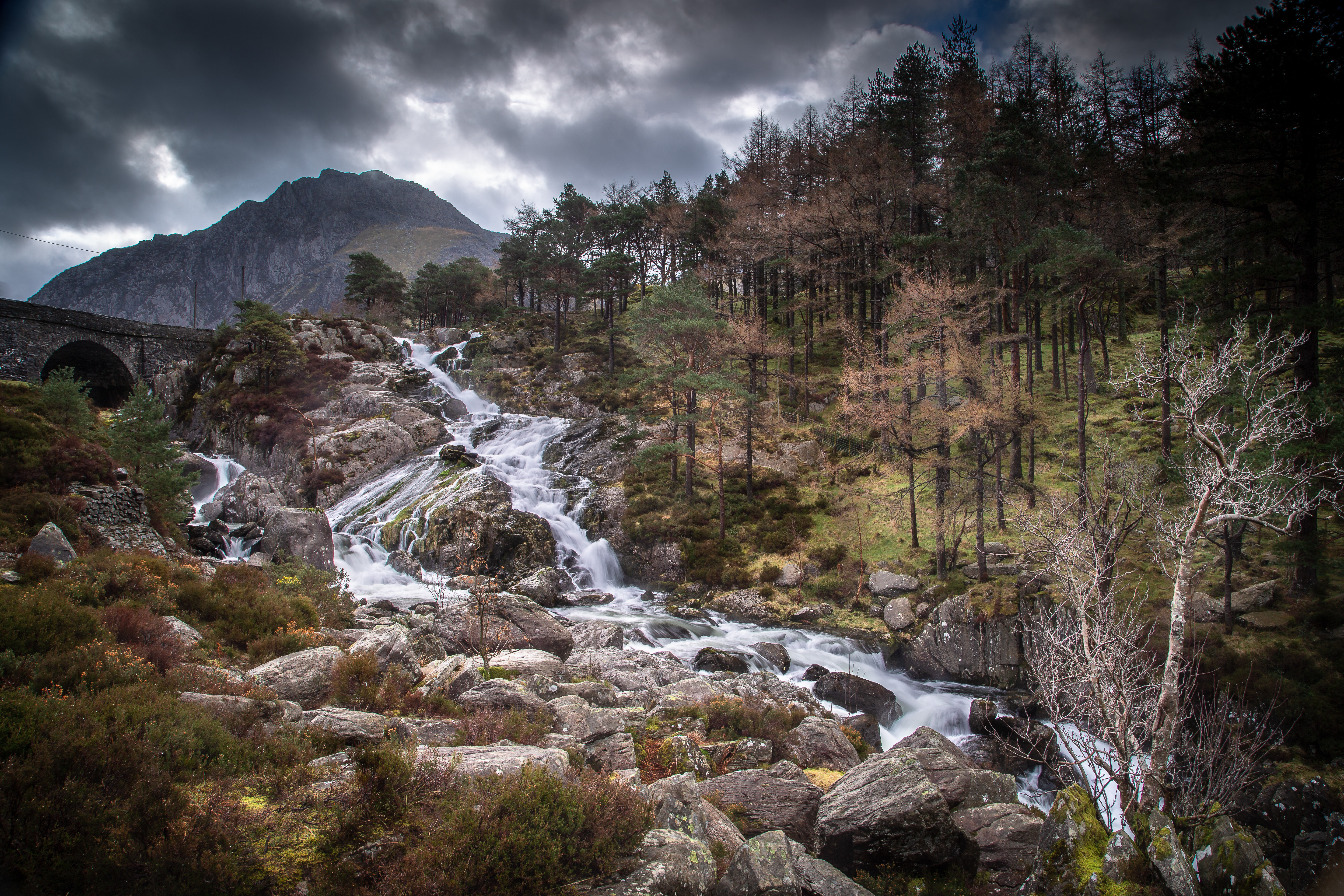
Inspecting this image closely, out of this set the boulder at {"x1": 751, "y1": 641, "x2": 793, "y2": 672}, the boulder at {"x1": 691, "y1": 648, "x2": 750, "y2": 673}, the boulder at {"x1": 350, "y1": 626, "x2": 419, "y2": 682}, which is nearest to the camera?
the boulder at {"x1": 350, "y1": 626, "x2": 419, "y2": 682}

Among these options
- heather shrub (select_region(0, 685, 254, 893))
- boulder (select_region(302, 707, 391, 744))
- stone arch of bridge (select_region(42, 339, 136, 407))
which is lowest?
boulder (select_region(302, 707, 391, 744))

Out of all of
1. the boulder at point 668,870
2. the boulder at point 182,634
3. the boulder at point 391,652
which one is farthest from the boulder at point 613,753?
the boulder at point 182,634

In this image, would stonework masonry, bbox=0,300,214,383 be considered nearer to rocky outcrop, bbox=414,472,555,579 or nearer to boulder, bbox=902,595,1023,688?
rocky outcrop, bbox=414,472,555,579

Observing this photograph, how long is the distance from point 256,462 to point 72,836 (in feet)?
116

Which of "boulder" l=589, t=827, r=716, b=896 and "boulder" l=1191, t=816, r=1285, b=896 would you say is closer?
"boulder" l=589, t=827, r=716, b=896

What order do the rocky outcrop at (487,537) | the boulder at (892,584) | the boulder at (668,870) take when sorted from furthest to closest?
the rocky outcrop at (487,537) < the boulder at (892,584) < the boulder at (668,870)

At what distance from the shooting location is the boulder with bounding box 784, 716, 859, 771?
976cm

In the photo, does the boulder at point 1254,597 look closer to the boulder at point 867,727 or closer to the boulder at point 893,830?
the boulder at point 867,727

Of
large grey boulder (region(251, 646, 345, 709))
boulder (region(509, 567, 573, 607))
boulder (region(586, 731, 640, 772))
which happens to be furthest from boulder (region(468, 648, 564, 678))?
boulder (region(509, 567, 573, 607))

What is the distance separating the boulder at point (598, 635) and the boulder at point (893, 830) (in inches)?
355

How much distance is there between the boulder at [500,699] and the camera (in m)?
8.69

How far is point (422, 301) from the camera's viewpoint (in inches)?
2391

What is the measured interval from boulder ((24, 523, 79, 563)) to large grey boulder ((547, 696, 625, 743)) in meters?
9.37

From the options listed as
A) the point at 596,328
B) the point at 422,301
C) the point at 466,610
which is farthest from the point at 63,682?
the point at 422,301
